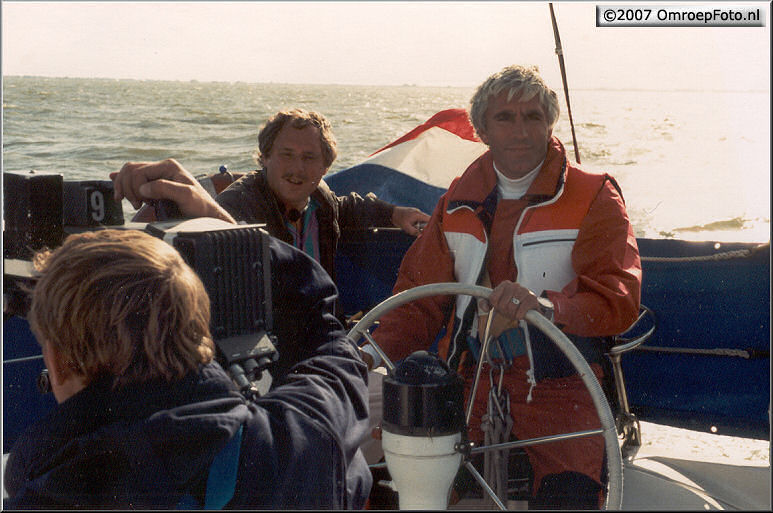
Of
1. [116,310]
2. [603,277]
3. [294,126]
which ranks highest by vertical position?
[294,126]

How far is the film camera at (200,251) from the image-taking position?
0.91 meters

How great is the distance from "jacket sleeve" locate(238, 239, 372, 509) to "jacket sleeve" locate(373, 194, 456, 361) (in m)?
0.69

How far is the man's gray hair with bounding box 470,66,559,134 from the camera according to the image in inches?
72.6

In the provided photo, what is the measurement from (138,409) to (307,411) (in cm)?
19

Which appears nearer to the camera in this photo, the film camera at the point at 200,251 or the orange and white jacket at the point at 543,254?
the film camera at the point at 200,251

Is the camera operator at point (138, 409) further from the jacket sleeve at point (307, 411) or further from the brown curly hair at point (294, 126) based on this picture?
the brown curly hair at point (294, 126)

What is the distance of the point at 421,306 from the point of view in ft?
6.14

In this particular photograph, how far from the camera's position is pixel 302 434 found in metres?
0.83

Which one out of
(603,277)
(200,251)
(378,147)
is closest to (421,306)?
(603,277)

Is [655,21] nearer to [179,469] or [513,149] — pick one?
[513,149]

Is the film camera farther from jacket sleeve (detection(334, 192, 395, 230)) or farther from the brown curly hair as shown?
jacket sleeve (detection(334, 192, 395, 230))

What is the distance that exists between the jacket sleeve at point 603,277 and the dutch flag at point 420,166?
1.32 metres

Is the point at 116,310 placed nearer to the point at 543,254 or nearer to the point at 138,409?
the point at 138,409

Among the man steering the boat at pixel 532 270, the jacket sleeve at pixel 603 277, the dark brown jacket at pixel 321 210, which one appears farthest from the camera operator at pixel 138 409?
the dark brown jacket at pixel 321 210
